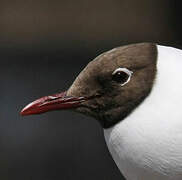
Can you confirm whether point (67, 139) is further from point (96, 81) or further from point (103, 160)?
point (96, 81)

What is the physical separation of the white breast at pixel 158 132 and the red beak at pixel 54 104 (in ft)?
0.29

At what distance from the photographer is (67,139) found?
267 cm

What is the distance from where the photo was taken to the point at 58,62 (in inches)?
111

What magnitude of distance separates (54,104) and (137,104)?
15 cm

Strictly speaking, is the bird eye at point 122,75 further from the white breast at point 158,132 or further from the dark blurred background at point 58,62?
Result: the dark blurred background at point 58,62

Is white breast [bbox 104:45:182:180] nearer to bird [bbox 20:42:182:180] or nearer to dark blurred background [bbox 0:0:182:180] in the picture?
bird [bbox 20:42:182:180]

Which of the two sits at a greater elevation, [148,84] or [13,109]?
[148,84]

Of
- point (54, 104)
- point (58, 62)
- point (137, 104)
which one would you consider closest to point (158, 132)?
point (137, 104)

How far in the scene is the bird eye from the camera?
1.17m

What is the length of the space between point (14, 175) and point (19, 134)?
6.4 inches

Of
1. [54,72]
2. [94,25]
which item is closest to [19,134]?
[54,72]

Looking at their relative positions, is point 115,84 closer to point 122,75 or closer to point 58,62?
point 122,75

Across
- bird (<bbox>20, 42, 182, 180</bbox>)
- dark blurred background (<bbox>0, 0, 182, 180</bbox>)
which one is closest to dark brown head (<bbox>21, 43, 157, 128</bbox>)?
bird (<bbox>20, 42, 182, 180</bbox>)

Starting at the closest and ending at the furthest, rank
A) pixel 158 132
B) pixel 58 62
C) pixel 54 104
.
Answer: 1. pixel 158 132
2. pixel 54 104
3. pixel 58 62
